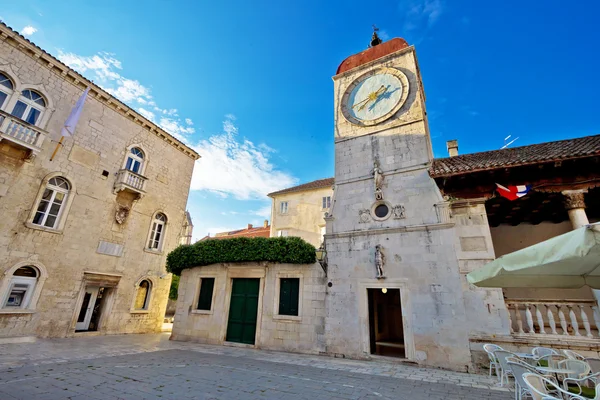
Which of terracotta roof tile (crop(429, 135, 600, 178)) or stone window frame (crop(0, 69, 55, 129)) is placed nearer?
terracotta roof tile (crop(429, 135, 600, 178))

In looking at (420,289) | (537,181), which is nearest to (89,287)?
(420,289)

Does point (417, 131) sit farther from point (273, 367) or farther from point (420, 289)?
point (273, 367)

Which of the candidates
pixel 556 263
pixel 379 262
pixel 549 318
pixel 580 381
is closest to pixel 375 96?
pixel 379 262

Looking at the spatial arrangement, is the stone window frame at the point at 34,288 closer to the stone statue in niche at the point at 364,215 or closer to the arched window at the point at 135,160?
the arched window at the point at 135,160

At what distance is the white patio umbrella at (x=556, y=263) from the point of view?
9.99 ft

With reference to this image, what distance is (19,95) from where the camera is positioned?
1170 cm

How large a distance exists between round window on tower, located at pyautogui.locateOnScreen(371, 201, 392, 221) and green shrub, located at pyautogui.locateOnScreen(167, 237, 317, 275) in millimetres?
2678

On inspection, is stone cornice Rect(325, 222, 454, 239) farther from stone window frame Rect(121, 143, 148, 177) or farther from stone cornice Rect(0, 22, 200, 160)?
stone cornice Rect(0, 22, 200, 160)

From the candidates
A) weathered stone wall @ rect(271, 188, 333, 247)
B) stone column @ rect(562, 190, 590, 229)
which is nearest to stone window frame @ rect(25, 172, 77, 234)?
weathered stone wall @ rect(271, 188, 333, 247)

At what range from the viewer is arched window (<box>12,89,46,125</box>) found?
11.8m

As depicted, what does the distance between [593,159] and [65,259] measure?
1971 centimetres

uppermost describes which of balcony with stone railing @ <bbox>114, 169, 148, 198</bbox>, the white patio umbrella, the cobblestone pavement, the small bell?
the small bell

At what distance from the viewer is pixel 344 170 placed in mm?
11328

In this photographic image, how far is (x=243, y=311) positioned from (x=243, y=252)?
240 cm
